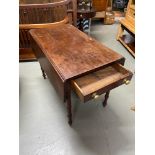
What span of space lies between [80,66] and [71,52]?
214 mm

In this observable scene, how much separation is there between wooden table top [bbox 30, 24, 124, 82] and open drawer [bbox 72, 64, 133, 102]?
0.09 m

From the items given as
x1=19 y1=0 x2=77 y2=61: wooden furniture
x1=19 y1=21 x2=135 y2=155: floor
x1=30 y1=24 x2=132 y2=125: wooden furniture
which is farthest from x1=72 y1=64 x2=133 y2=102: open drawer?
x1=19 y1=0 x2=77 y2=61: wooden furniture

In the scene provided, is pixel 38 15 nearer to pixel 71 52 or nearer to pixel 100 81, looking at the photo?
pixel 71 52

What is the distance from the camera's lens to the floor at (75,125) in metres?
1.48

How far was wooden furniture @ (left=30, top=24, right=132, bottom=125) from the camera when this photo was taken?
4.11 feet

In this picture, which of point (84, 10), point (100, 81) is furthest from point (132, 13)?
point (100, 81)

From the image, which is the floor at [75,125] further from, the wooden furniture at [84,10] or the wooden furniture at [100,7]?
the wooden furniture at [100,7]

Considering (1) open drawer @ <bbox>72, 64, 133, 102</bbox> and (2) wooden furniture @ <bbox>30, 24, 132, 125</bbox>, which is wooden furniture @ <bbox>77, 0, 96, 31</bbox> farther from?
(1) open drawer @ <bbox>72, 64, 133, 102</bbox>

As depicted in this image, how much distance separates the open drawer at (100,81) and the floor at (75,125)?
0.51 meters

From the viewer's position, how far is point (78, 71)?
1272mm

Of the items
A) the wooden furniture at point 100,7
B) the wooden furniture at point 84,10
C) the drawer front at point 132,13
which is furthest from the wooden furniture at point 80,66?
the wooden furniture at point 100,7

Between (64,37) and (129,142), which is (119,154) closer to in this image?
(129,142)

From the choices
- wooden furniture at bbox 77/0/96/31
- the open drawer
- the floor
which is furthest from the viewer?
wooden furniture at bbox 77/0/96/31
